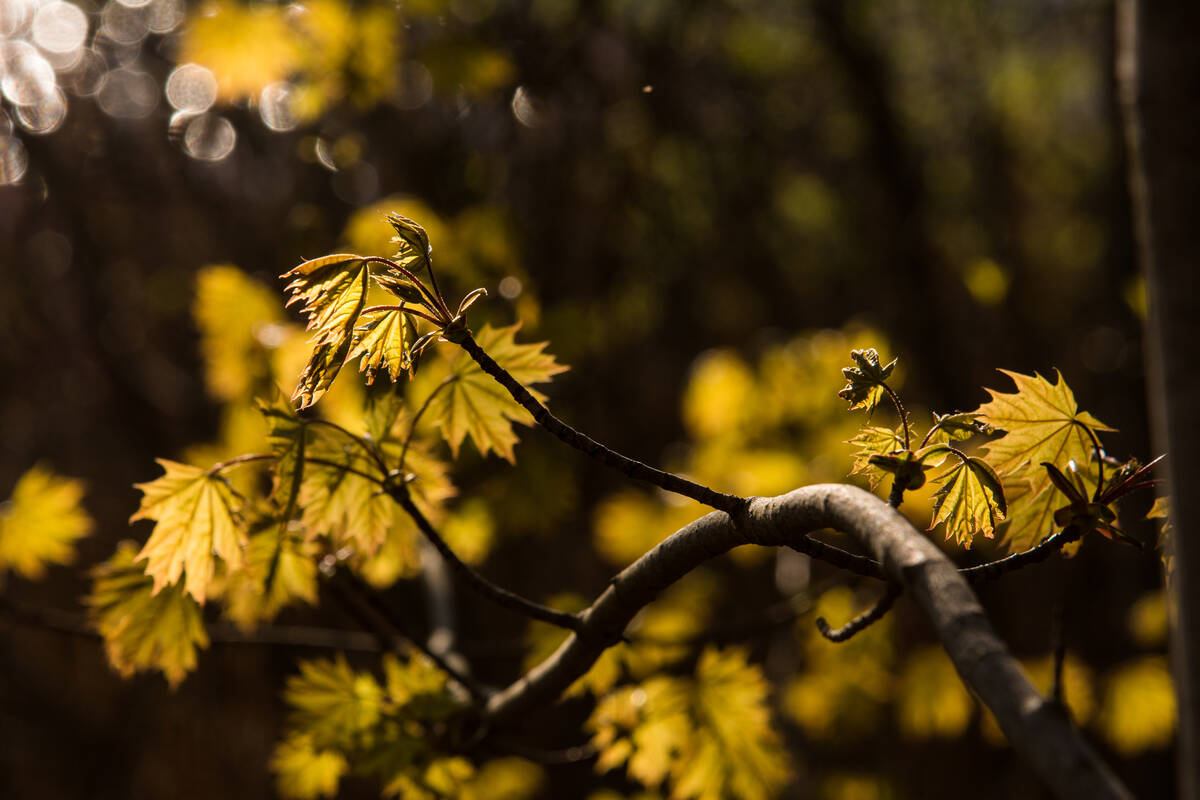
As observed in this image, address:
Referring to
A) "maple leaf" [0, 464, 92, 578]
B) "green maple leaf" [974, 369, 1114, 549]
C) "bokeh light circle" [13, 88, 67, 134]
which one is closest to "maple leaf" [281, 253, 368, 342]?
"green maple leaf" [974, 369, 1114, 549]

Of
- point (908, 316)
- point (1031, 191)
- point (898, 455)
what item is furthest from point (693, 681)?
point (1031, 191)

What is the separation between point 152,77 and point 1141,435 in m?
6.85

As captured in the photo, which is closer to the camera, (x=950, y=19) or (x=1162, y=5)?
(x=1162, y=5)

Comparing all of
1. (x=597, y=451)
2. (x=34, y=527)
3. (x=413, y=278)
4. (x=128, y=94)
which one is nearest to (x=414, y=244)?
(x=413, y=278)

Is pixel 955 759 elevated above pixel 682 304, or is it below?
below

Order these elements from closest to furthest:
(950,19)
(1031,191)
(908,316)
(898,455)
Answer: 1. (898,455)
2. (908,316)
3. (950,19)
4. (1031,191)

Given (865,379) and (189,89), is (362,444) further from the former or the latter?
(189,89)

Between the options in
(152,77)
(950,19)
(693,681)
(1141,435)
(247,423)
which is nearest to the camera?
(693,681)

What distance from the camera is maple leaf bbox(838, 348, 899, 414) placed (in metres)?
0.98

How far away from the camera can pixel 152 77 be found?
20.2ft

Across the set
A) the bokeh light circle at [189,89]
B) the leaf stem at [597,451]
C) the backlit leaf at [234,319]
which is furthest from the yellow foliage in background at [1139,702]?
the bokeh light circle at [189,89]

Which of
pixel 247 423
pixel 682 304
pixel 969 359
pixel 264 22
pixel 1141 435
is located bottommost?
pixel 247 423

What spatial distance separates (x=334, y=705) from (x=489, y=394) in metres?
0.67

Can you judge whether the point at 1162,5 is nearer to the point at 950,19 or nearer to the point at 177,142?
the point at 177,142
